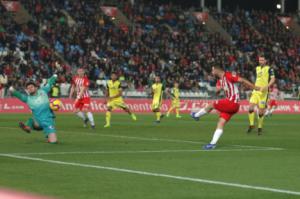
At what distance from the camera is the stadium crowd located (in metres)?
50.4

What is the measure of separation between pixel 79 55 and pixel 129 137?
31089 mm

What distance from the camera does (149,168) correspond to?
43.0 feet

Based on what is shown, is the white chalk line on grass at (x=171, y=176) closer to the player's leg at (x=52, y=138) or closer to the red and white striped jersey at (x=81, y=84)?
the player's leg at (x=52, y=138)

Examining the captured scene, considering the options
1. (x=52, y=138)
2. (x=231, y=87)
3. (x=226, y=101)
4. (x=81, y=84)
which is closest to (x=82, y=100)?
(x=81, y=84)

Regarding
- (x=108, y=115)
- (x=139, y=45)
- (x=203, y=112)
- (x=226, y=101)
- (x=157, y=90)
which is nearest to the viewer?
(x=226, y=101)

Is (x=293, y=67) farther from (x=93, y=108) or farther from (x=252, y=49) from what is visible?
(x=93, y=108)

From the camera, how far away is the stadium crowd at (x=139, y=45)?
50.4 meters

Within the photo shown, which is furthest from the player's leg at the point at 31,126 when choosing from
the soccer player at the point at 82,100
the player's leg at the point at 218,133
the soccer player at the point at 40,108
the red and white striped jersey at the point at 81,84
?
the red and white striped jersey at the point at 81,84

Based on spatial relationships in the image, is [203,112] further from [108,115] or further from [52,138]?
[108,115]

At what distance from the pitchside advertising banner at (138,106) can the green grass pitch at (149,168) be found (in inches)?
950

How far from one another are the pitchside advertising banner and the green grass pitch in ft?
79.2

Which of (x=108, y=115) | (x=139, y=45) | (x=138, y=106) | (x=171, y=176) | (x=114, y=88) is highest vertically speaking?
(x=139, y=45)

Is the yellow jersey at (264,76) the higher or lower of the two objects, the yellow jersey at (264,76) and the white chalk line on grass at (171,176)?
the higher

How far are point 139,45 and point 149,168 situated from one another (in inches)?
1800
